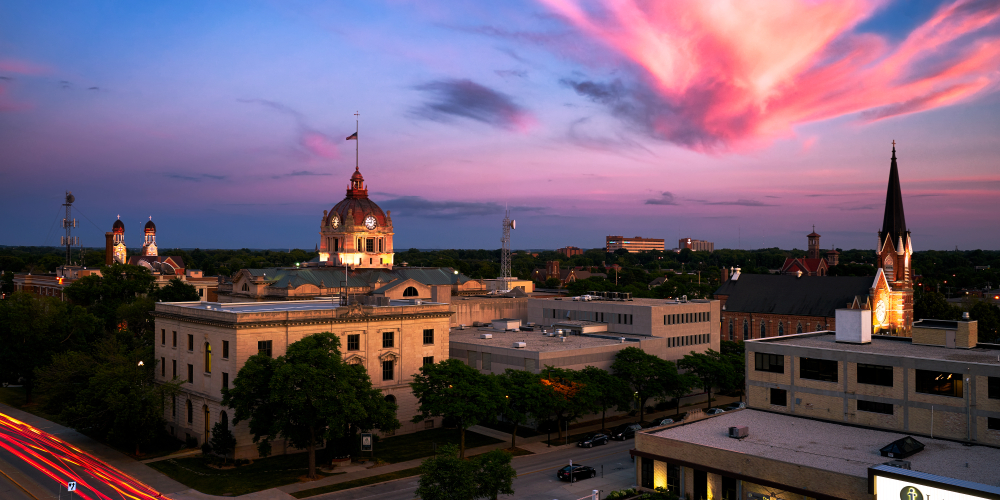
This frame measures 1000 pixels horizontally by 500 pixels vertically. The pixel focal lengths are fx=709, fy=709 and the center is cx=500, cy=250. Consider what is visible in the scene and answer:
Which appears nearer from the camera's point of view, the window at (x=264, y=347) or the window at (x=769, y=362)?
the window at (x=769, y=362)

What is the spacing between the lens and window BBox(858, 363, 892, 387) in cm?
4875

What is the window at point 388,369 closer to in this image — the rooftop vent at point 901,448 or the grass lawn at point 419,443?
the grass lawn at point 419,443

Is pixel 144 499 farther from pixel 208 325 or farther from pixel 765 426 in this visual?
pixel 765 426

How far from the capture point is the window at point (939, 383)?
4584 centimetres

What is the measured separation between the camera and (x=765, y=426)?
50.7m

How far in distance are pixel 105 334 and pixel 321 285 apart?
91.1 feet

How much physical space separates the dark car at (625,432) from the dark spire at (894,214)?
66.6 metres

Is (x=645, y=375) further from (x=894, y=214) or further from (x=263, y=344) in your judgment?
(x=894, y=214)

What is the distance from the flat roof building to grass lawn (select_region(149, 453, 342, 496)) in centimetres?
2680

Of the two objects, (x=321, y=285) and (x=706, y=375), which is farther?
Answer: (x=321, y=285)

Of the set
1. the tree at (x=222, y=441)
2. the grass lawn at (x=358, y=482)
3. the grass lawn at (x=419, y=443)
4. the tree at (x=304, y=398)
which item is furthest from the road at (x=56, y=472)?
the grass lawn at (x=419, y=443)

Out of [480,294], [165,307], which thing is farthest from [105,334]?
[480,294]

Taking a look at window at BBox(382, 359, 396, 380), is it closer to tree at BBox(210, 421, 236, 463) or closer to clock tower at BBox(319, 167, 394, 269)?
tree at BBox(210, 421, 236, 463)

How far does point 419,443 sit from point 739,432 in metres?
29.6
